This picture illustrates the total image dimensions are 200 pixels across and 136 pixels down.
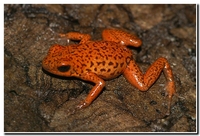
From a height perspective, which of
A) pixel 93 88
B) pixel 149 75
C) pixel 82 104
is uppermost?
pixel 149 75

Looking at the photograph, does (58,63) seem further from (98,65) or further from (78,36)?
(78,36)

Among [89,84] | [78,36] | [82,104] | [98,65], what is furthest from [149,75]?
[78,36]

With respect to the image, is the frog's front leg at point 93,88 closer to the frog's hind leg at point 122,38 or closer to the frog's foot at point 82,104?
the frog's foot at point 82,104

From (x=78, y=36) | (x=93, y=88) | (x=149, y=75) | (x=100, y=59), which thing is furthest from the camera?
Answer: (x=78, y=36)

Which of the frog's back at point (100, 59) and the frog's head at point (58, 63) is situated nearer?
the frog's head at point (58, 63)

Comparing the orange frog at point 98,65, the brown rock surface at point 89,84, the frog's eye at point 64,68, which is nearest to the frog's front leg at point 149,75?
the orange frog at point 98,65

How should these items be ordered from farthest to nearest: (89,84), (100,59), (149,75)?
(149,75)
(89,84)
(100,59)

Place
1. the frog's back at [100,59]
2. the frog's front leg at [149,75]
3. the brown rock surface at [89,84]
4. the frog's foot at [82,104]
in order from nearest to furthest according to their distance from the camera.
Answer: the brown rock surface at [89,84] < the frog's foot at [82,104] < the frog's back at [100,59] < the frog's front leg at [149,75]

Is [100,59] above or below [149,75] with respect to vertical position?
above
